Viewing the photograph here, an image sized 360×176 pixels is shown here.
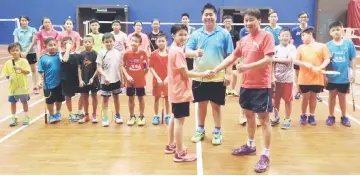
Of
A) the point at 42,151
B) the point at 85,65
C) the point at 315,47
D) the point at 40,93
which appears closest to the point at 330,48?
the point at 315,47

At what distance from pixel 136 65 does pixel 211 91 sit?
154cm

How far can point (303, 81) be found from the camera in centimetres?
570

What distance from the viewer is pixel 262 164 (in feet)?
13.2

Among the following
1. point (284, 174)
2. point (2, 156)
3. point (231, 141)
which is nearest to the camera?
point (284, 174)

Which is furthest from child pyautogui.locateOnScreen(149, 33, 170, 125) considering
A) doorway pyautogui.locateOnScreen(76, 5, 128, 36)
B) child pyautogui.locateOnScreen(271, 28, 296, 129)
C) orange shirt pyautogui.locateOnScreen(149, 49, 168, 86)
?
doorway pyautogui.locateOnScreen(76, 5, 128, 36)

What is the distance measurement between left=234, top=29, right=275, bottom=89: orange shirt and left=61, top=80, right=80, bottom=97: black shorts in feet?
9.65

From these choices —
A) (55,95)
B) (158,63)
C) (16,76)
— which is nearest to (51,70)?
(55,95)

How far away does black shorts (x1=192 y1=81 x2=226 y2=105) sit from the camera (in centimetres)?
477

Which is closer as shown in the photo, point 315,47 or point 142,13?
point 315,47

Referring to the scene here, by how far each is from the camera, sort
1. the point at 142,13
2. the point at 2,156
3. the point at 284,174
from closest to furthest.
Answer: the point at 284,174
the point at 2,156
the point at 142,13

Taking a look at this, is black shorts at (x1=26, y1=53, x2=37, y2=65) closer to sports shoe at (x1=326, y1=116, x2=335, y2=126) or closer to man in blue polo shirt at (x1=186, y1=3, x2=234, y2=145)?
man in blue polo shirt at (x1=186, y1=3, x2=234, y2=145)

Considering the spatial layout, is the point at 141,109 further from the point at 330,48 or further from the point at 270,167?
the point at 330,48

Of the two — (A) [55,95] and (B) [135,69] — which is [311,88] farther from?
(A) [55,95]

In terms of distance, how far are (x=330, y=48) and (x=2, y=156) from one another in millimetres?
4747
